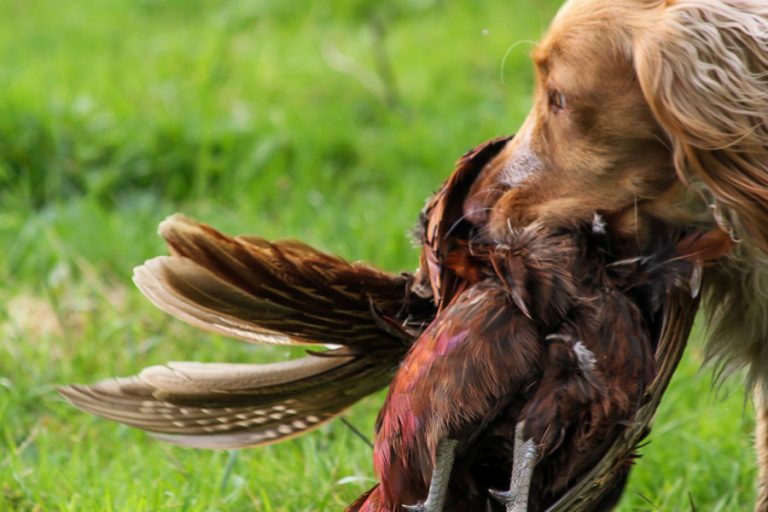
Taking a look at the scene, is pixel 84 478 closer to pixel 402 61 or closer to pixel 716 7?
pixel 716 7

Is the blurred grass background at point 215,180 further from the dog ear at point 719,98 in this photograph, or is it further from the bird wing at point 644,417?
the dog ear at point 719,98

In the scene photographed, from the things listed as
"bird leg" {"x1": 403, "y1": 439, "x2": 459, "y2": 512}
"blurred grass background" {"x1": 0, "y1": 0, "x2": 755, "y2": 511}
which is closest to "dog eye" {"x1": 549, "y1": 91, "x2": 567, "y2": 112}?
"blurred grass background" {"x1": 0, "y1": 0, "x2": 755, "y2": 511}

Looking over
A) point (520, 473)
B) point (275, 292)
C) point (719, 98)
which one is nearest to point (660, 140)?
point (719, 98)

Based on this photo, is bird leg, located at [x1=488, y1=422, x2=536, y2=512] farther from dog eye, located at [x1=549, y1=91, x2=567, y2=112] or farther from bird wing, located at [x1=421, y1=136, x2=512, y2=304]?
dog eye, located at [x1=549, y1=91, x2=567, y2=112]

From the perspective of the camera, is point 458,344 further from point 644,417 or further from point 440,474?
point 644,417

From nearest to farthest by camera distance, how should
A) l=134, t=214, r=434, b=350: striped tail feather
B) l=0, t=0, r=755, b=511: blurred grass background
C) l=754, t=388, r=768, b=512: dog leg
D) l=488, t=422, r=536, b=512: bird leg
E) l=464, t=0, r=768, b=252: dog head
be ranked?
l=488, t=422, r=536, b=512: bird leg
l=464, t=0, r=768, b=252: dog head
l=134, t=214, r=434, b=350: striped tail feather
l=754, t=388, r=768, b=512: dog leg
l=0, t=0, r=755, b=511: blurred grass background

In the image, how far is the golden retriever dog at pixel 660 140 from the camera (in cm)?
277

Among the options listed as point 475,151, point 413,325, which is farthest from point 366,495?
point 475,151

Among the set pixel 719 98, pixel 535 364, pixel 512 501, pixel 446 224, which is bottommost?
pixel 512 501

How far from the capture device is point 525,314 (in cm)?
274

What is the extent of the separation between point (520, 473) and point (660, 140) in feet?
2.66

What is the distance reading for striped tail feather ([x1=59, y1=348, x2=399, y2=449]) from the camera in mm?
3141

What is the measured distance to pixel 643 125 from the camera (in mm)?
2920

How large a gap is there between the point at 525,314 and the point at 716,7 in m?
0.80
